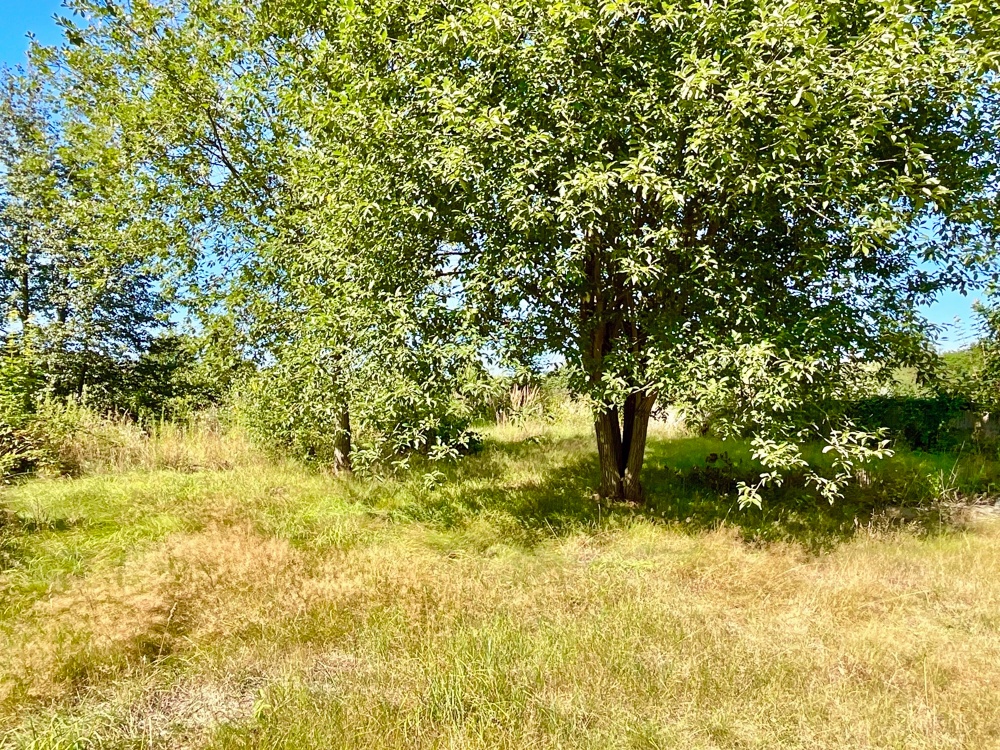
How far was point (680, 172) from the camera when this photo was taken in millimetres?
6562

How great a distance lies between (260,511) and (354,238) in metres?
4.09

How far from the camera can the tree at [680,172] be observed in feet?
18.9

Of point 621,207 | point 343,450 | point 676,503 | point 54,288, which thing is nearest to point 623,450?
point 676,503

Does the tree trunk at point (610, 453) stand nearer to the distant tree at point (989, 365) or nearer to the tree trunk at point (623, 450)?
the tree trunk at point (623, 450)

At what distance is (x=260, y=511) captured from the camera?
776 centimetres

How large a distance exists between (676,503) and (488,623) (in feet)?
16.9

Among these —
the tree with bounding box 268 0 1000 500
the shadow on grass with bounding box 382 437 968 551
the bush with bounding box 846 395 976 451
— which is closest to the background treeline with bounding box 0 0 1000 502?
the tree with bounding box 268 0 1000 500

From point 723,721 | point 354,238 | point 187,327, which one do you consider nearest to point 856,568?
point 723,721

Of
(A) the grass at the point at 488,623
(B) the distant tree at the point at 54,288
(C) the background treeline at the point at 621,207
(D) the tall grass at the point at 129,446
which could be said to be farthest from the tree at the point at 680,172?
(B) the distant tree at the point at 54,288

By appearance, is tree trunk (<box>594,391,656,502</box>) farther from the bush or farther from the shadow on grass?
the bush

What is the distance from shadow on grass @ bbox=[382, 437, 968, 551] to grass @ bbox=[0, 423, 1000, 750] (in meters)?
0.08

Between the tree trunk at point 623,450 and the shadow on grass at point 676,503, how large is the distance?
322mm

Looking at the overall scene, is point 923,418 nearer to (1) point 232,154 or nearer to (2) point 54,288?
(1) point 232,154

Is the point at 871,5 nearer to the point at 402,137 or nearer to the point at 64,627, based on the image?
the point at 402,137
